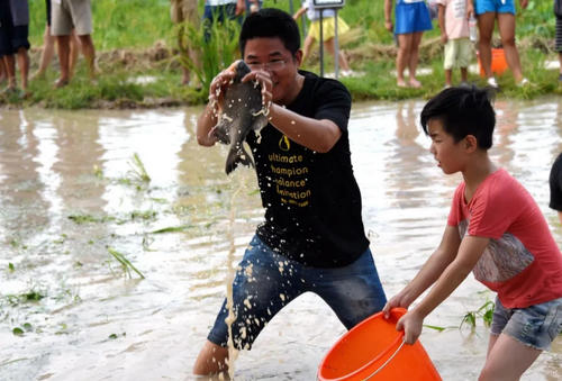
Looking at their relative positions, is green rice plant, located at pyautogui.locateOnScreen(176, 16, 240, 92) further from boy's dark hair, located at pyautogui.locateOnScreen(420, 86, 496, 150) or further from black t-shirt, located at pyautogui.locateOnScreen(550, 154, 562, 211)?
black t-shirt, located at pyautogui.locateOnScreen(550, 154, 562, 211)

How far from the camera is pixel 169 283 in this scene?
4191 mm

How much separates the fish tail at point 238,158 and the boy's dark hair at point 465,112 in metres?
0.55

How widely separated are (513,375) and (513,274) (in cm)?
29

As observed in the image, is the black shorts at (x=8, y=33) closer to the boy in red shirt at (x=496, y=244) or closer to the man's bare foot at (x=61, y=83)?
the man's bare foot at (x=61, y=83)

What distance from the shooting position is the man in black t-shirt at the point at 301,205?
2.97 metres

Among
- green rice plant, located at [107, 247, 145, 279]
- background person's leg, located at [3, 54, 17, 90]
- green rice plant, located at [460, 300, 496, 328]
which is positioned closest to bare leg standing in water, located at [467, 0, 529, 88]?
background person's leg, located at [3, 54, 17, 90]

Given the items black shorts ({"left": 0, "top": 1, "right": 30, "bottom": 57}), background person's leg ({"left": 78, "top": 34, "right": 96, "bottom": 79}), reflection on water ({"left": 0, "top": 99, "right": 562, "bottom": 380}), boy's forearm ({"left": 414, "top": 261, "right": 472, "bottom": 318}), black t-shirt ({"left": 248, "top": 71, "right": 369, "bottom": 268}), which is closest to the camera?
boy's forearm ({"left": 414, "top": 261, "right": 472, "bottom": 318})

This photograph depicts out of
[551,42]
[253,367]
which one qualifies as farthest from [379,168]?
[551,42]

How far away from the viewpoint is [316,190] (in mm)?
3047

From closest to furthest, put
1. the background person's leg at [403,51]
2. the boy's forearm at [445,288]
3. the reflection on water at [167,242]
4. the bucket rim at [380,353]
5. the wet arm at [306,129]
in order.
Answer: the bucket rim at [380,353], the boy's forearm at [445,288], the wet arm at [306,129], the reflection on water at [167,242], the background person's leg at [403,51]

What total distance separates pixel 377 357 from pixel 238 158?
0.74 metres

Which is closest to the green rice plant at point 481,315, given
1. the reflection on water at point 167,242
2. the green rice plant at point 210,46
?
the reflection on water at point 167,242

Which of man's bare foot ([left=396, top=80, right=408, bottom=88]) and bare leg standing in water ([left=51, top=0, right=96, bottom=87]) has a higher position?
bare leg standing in water ([left=51, top=0, right=96, bottom=87])

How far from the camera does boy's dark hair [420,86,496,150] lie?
2.61 m
